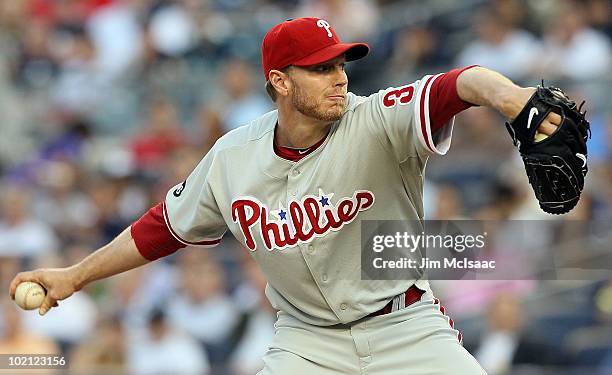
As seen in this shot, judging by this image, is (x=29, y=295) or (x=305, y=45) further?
(x=29, y=295)

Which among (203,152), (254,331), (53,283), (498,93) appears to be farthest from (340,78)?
(203,152)

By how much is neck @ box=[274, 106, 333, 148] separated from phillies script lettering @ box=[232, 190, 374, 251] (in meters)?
0.23

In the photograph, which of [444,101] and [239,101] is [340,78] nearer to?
[444,101]

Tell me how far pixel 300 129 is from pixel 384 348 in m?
0.85

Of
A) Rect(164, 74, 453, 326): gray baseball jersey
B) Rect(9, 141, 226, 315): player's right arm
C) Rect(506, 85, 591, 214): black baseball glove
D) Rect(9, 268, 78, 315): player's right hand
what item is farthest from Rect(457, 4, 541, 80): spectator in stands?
Rect(506, 85, 591, 214): black baseball glove

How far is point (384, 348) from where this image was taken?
3.99m

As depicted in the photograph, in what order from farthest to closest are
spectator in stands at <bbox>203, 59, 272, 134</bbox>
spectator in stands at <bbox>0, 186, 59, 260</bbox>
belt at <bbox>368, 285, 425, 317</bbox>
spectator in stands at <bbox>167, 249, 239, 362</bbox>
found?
spectator in stands at <bbox>203, 59, 272, 134</bbox>
spectator in stands at <bbox>0, 186, 59, 260</bbox>
spectator in stands at <bbox>167, 249, 239, 362</bbox>
belt at <bbox>368, 285, 425, 317</bbox>

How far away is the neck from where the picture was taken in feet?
13.5

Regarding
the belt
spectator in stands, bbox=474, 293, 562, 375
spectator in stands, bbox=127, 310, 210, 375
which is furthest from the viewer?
spectator in stands, bbox=127, 310, 210, 375

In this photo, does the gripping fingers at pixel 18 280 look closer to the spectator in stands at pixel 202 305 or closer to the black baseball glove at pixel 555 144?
the black baseball glove at pixel 555 144

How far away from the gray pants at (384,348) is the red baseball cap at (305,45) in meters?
0.95

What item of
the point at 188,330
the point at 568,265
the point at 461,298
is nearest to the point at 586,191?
the point at 568,265

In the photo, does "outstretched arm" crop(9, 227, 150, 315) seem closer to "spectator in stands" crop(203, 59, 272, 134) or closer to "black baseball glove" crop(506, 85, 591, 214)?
"black baseball glove" crop(506, 85, 591, 214)

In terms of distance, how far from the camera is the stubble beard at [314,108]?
3998 millimetres
